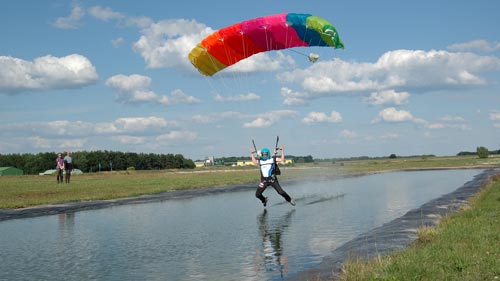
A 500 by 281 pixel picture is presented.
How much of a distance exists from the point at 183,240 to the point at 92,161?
3586 inches

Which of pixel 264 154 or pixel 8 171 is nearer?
pixel 264 154

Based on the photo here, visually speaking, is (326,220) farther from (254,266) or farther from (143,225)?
(254,266)

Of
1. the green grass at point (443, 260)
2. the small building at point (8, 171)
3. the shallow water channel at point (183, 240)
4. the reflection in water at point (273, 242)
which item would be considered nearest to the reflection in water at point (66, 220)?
the shallow water channel at point (183, 240)

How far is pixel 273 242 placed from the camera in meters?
12.6

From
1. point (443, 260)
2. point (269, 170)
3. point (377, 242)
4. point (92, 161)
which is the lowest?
point (377, 242)

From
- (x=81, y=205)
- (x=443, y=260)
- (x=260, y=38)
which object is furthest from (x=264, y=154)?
(x=443, y=260)

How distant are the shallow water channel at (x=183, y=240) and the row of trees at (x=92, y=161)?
7276 cm

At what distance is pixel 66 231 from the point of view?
15.5m

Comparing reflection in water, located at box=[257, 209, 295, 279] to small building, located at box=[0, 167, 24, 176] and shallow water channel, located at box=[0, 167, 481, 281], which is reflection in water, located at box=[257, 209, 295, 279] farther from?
small building, located at box=[0, 167, 24, 176]

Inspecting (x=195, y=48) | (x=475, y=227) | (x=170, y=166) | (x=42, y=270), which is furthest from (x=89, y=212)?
(x=170, y=166)

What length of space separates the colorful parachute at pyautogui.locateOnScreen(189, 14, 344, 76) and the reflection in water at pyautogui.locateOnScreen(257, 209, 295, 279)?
7302 mm

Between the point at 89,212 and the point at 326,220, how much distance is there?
9675 millimetres

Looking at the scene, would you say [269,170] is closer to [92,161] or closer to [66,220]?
[66,220]

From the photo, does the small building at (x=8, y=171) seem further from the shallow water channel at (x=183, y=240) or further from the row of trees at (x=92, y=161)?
the shallow water channel at (x=183, y=240)
